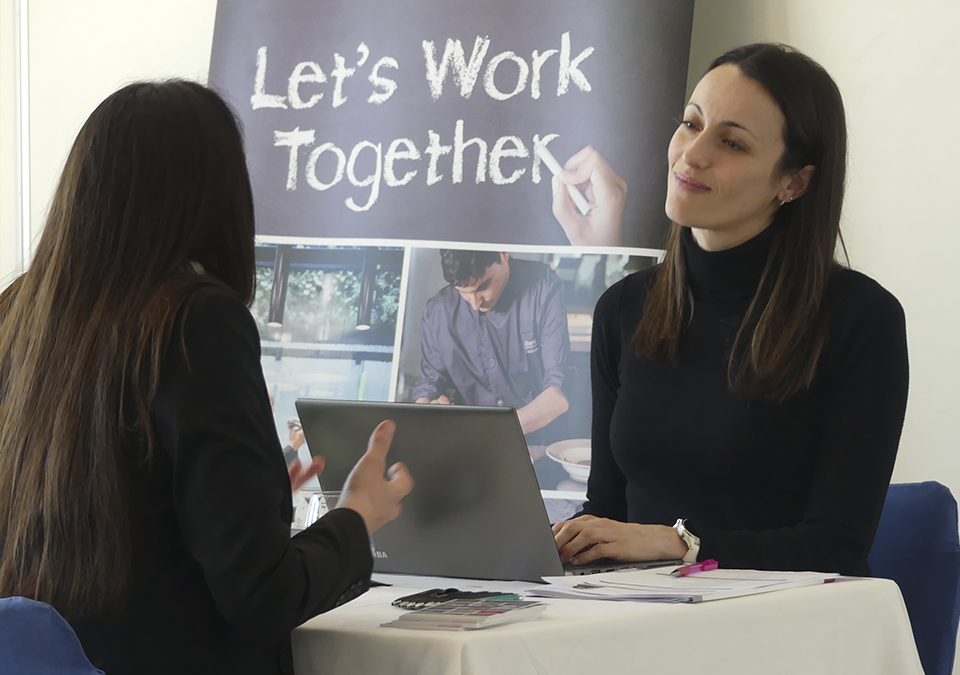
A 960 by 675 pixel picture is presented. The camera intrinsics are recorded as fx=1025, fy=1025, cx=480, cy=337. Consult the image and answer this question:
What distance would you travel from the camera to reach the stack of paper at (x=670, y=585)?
1108 millimetres

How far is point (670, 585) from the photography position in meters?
1.17

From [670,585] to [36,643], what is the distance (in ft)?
2.21

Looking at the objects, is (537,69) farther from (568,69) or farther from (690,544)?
(690,544)

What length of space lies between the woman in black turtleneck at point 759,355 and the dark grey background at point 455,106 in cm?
78

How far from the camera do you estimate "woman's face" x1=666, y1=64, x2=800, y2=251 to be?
Result: 1674 mm

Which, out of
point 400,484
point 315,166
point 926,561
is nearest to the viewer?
point 400,484

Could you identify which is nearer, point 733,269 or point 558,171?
point 733,269

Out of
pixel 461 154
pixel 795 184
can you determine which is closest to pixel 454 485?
pixel 795 184

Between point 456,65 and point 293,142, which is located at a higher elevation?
point 456,65

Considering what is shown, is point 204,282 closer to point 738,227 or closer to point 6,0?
point 738,227

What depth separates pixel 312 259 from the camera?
8.97 feet

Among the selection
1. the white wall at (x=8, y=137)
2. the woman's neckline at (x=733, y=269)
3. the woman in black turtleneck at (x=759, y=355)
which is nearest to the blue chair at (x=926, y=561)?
the woman in black turtleneck at (x=759, y=355)

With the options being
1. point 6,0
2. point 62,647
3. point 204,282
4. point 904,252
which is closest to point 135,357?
point 204,282

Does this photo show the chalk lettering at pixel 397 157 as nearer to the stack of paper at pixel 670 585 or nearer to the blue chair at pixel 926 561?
the blue chair at pixel 926 561
